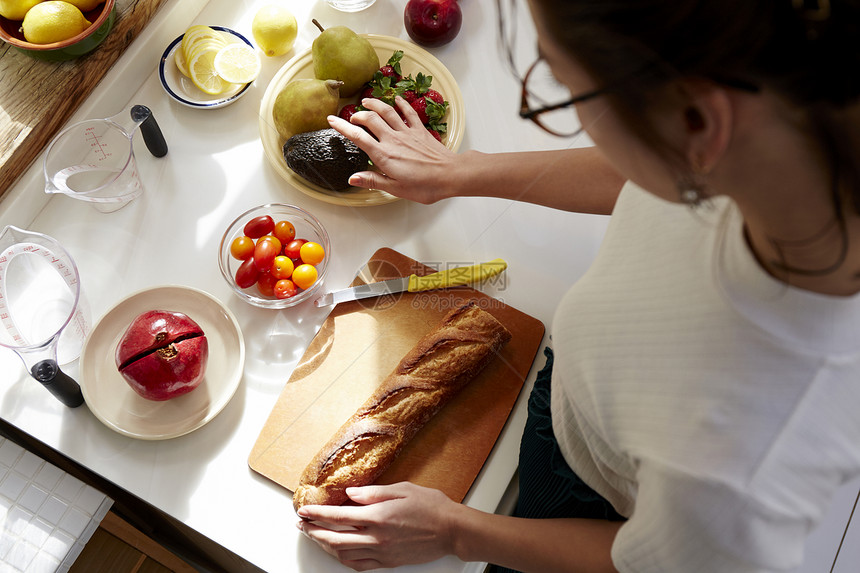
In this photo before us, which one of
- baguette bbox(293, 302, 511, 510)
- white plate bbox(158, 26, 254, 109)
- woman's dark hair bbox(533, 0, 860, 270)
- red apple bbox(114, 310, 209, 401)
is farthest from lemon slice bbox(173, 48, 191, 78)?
woman's dark hair bbox(533, 0, 860, 270)

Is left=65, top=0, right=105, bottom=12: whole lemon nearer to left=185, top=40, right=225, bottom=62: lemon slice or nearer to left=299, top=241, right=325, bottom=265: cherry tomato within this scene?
left=185, top=40, right=225, bottom=62: lemon slice

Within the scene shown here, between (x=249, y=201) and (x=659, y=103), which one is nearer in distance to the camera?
(x=659, y=103)

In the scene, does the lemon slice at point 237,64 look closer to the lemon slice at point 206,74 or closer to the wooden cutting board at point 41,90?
the lemon slice at point 206,74

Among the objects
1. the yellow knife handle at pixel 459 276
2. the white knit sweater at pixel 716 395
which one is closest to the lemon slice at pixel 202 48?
the yellow knife handle at pixel 459 276

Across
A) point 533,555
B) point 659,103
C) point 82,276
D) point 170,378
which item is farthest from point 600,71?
point 82,276

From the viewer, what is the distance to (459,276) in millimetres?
982

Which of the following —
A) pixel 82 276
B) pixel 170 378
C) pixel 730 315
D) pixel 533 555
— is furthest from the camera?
pixel 82 276

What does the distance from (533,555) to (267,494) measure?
38 centimetres

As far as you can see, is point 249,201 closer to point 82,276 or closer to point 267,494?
point 82,276

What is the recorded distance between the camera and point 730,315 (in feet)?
1.66

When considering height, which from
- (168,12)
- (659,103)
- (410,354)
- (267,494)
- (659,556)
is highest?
(659,103)

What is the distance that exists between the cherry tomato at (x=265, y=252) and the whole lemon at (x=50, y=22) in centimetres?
46

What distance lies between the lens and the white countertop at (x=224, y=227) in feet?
2.90

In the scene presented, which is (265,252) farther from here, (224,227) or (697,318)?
(697,318)
